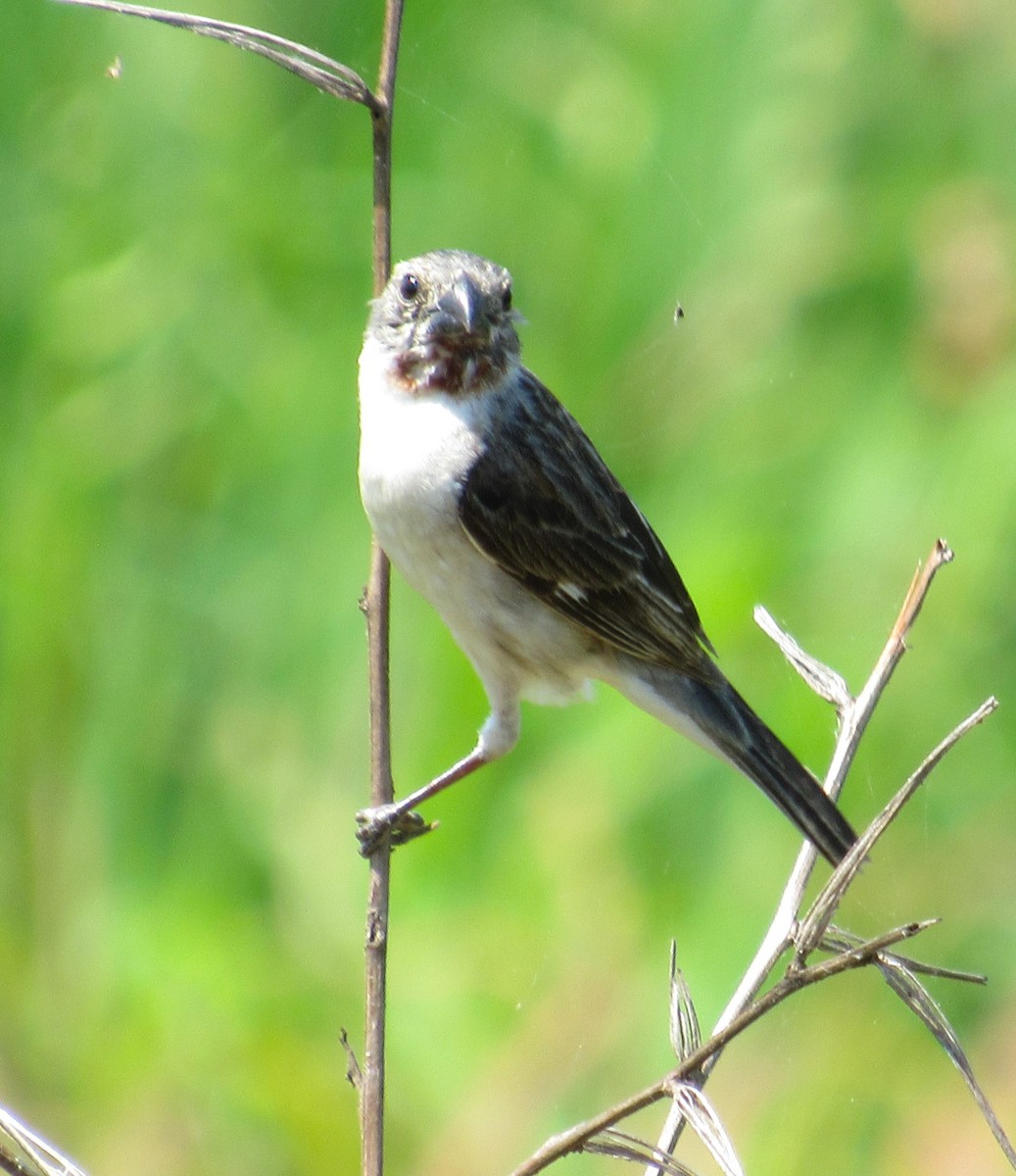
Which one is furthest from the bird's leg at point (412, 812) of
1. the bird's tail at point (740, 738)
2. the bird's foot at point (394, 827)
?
the bird's tail at point (740, 738)

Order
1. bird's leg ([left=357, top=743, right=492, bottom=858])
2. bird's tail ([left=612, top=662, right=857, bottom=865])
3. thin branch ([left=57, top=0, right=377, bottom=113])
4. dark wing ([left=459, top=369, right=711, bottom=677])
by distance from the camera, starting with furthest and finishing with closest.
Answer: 1. dark wing ([left=459, top=369, right=711, bottom=677])
2. bird's leg ([left=357, top=743, right=492, bottom=858])
3. bird's tail ([left=612, top=662, right=857, bottom=865])
4. thin branch ([left=57, top=0, right=377, bottom=113])

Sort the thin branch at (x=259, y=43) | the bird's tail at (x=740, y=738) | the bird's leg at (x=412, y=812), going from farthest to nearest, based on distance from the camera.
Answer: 1. the bird's leg at (x=412, y=812)
2. the bird's tail at (x=740, y=738)
3. the thin branch at (x=259, y=43)

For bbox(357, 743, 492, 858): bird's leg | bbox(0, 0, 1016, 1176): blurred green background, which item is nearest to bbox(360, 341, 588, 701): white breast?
bbox(357, 743, 492, 858): bird's leg

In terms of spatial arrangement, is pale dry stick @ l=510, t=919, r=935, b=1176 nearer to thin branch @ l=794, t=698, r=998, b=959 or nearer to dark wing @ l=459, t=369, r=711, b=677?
thin branch @ l=794, t=698, r=998, b=959

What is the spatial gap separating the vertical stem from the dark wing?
1.96 feet

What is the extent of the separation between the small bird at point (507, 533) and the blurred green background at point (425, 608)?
0.60ft

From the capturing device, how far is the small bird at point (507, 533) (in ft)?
8.73

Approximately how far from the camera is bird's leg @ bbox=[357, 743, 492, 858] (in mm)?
2607

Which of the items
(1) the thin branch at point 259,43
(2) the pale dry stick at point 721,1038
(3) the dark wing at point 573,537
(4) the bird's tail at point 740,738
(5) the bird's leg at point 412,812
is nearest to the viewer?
(2) the pale dry stick at point 721,1038

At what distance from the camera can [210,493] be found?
3.06m

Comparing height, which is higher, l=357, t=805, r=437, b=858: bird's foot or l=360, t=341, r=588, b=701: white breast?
l=360, t=341, r=588, b=701: white breast

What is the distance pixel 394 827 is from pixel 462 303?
2.75ft

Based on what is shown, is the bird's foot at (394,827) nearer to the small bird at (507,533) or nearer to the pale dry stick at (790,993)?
the small bird at (507,533)

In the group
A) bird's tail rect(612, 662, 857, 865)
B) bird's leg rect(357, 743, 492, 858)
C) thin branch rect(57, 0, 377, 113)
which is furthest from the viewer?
bird's leg rect(357, 743, 492, 858)
